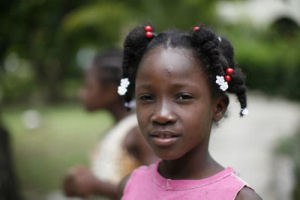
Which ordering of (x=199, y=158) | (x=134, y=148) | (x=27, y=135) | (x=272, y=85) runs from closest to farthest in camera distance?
(x=199, y=158), (x=134, y=148), (x=27, y=135), (x=272, y=85)

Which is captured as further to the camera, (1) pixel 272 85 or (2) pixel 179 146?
(1) pixel 272 85

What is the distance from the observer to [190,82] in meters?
1.96

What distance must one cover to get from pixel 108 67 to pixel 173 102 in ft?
6.45

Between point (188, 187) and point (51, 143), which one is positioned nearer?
point (188, 187)

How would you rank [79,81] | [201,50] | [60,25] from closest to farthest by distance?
1. [201,50]
2. [60,25]
3. [79,81]

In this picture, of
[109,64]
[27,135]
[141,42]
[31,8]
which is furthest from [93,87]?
[27,135]

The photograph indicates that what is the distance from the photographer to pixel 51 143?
12.3 metres

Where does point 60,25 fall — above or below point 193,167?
above

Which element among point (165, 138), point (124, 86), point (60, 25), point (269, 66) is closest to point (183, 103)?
point (165, 138)

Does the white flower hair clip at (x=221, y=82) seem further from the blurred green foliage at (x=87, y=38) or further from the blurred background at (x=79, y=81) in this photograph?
the blurred green foliage at (x=87, y=38)

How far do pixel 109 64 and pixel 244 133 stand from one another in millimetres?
10037

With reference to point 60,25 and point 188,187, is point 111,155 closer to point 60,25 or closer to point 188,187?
point 188,187

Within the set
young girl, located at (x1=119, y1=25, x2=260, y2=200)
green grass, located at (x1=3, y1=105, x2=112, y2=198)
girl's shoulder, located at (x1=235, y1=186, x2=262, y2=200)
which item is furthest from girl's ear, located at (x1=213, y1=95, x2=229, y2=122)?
green grass, located at (x1=3, y1=105, x2=112, y2=198)

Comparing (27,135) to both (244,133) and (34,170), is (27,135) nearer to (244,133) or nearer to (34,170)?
(34,170)
